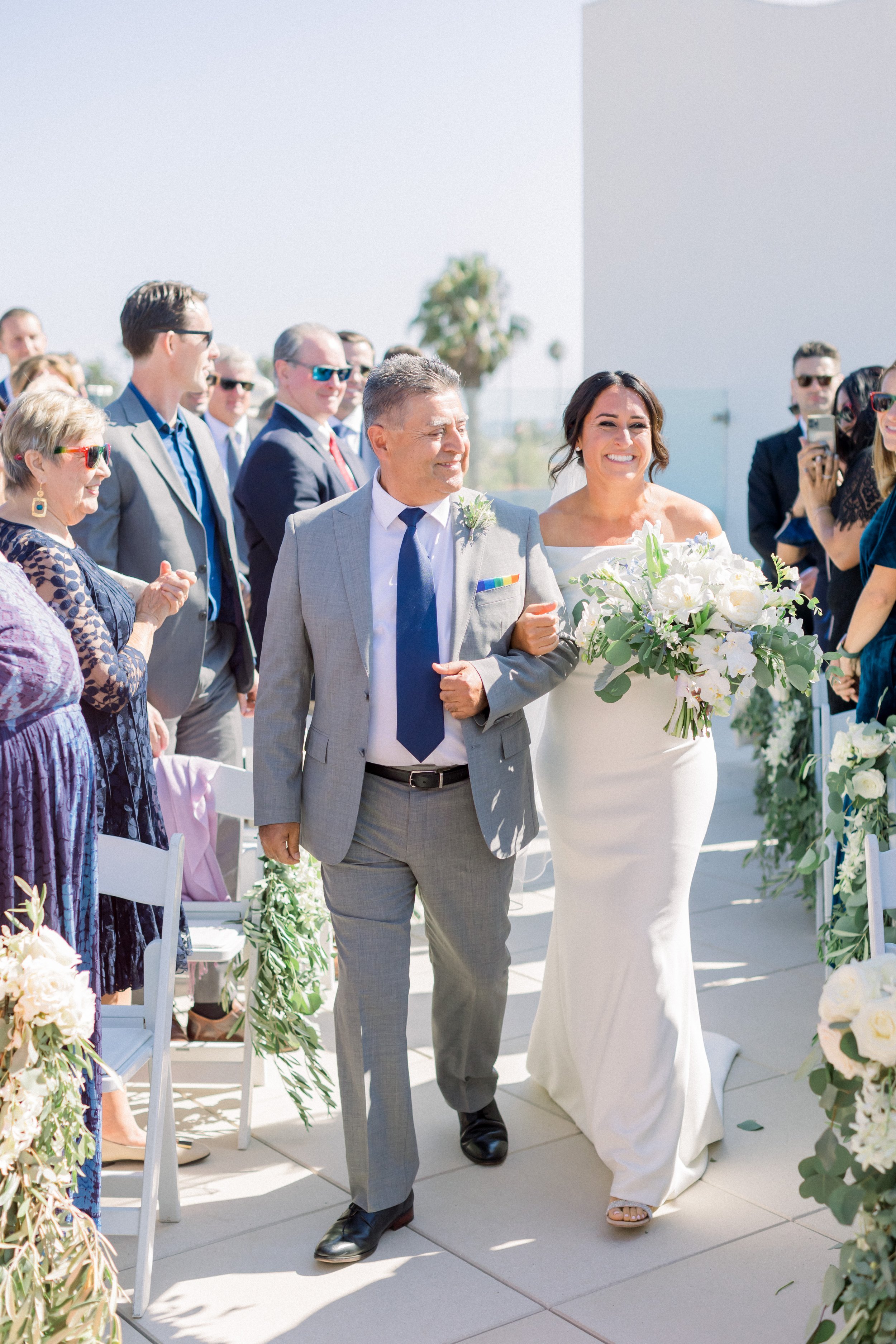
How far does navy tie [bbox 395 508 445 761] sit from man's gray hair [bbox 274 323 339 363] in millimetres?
2383

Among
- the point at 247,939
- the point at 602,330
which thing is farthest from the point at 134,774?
the point at 602,330

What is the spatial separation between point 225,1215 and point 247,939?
802mm

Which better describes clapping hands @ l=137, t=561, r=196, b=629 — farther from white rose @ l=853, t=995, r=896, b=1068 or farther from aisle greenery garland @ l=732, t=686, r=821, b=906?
aisle greenery garland @ l=732, t=686, r=821, b=906

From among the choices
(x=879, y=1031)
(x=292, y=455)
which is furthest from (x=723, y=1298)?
(x=292, y=455)

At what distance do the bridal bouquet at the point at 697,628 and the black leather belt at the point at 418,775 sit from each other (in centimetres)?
45

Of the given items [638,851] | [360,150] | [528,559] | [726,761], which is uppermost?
[360,150]

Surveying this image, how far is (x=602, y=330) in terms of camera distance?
17.5 meters

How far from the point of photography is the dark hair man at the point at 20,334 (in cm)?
827

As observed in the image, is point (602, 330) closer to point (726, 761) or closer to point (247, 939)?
point (726, 761)

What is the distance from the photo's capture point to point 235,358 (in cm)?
890

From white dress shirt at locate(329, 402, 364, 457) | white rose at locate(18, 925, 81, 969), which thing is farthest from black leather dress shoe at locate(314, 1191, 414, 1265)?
white dress shirt at locate(329, 402, 364, 457)

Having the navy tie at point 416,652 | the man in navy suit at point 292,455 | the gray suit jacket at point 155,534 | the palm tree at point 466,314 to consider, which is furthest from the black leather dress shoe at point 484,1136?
the palm tree at point 466,314

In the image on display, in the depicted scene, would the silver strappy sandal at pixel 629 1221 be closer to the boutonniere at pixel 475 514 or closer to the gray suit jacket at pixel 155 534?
the boutonniere at pixel 475 514

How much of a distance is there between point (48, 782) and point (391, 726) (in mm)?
894
